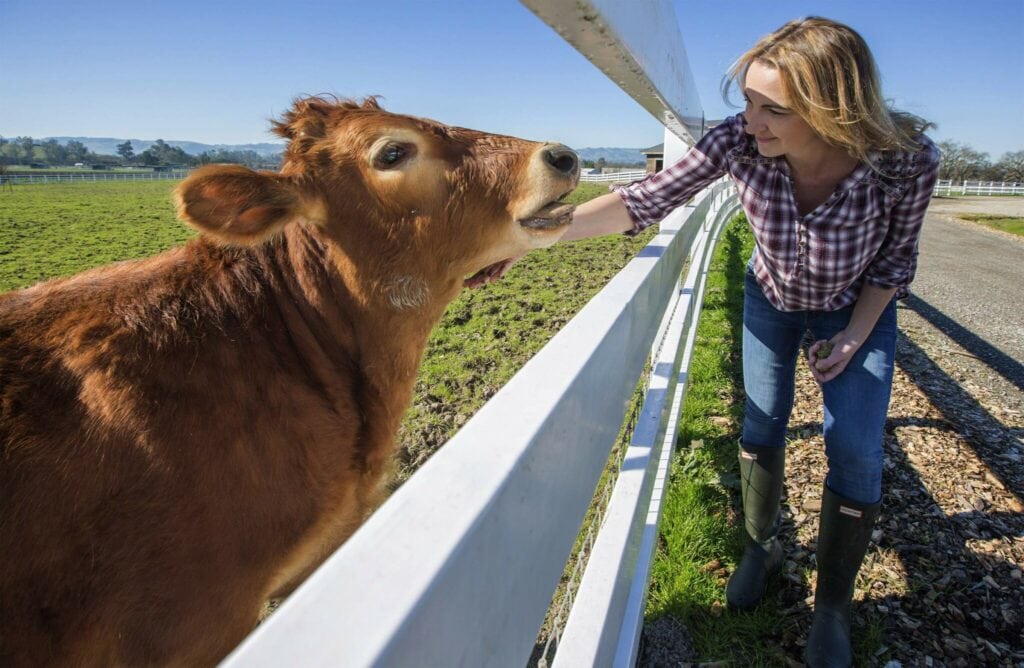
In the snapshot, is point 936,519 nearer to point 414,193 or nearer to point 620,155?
point 414,193

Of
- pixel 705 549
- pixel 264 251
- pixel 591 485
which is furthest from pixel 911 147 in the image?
pixel 264 251

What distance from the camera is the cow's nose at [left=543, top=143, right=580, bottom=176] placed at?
2225mm

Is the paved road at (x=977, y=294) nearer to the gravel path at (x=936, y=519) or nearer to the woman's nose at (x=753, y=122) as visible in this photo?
the gravel path at (x=936, y=519)

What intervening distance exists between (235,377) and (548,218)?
119cm

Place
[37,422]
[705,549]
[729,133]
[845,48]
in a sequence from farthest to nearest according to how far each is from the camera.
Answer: [705,549], [729,133], [845,48], [37,422]

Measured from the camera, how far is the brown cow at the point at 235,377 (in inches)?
60.2

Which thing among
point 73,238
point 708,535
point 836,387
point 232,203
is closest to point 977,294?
point 708,535

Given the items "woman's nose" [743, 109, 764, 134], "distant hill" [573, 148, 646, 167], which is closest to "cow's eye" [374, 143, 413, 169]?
"woman's nose" [743, 109, 764, 134]

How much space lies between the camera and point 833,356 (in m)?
2.29

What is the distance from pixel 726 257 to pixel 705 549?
7.71m

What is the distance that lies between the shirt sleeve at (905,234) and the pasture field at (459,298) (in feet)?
6.57

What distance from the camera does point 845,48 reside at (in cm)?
200

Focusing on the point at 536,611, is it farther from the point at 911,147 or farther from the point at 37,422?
the point at 911,147

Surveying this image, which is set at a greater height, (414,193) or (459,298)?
(414,193)
